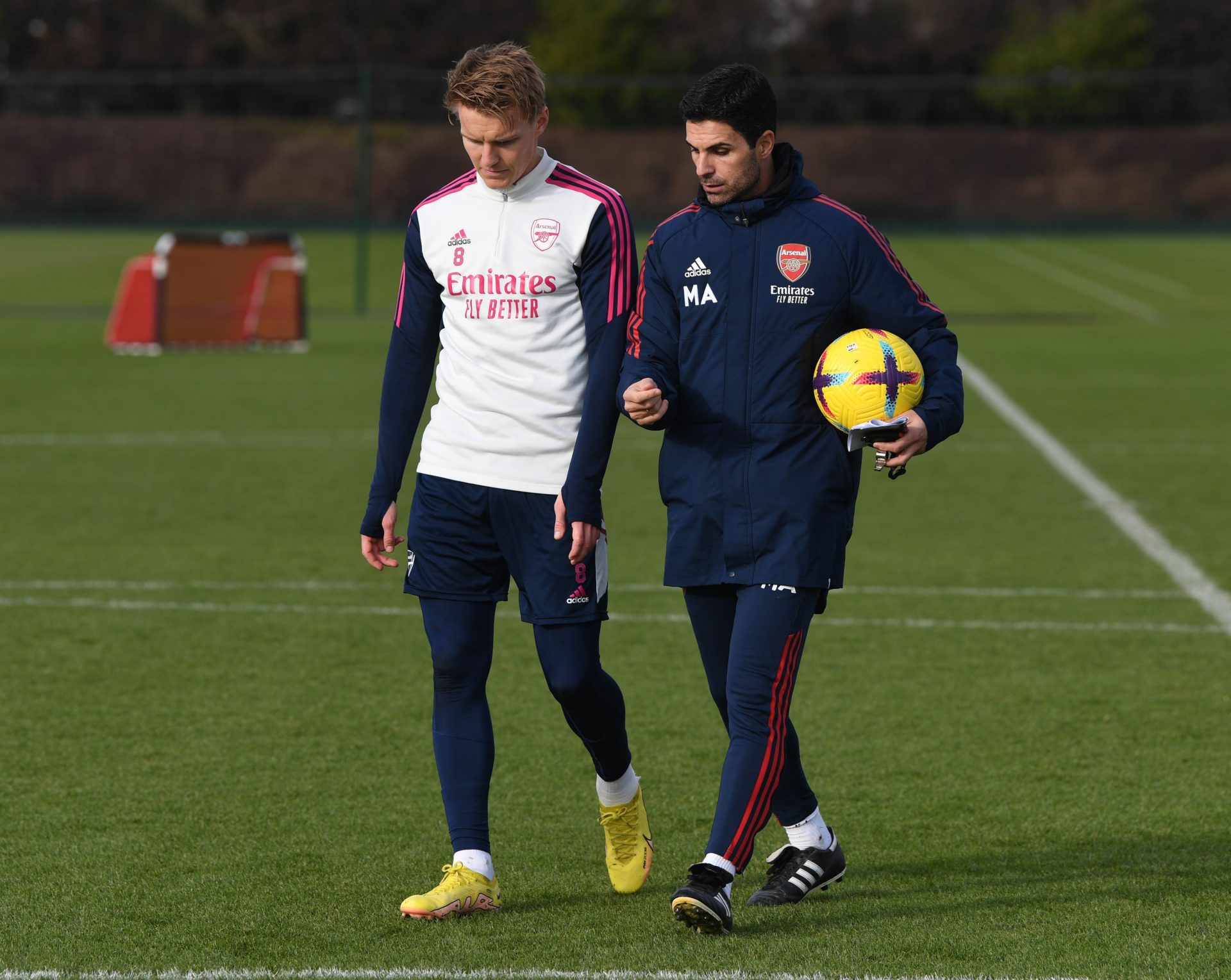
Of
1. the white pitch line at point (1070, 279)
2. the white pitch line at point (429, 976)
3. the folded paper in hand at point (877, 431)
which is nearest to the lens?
the white pitch line at point (429, 976)

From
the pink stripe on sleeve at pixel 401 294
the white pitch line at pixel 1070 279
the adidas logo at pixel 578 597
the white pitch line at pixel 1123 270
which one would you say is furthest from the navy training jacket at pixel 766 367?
the white pitch line at pixel 1123 270

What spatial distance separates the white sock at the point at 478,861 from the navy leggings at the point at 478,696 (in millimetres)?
22

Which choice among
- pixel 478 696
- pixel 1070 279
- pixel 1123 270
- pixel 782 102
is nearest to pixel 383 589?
pixel 478 696

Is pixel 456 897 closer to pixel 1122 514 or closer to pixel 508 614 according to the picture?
pixel 508 614

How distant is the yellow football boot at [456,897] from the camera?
13.5 feet

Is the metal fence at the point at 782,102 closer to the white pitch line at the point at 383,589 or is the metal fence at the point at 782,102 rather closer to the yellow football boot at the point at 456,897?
the white pitch line at the point at 383,589

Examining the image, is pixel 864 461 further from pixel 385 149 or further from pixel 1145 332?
pixel 385 149

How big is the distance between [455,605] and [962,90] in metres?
43.3

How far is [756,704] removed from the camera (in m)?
4.11

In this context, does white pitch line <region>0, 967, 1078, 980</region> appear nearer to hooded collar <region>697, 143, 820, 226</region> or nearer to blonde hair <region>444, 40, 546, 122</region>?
hooded collar <region>697, 143, 820, 226</region>

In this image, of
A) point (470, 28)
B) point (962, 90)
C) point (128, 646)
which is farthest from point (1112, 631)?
point (470, 28)

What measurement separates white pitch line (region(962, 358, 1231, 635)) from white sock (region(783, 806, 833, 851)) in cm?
338

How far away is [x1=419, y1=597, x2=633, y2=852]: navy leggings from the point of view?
4.31 metres

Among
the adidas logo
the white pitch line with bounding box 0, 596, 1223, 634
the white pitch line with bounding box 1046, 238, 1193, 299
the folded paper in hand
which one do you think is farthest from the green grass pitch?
the white pitch line with bounding box 1046, 238, 1193, 299
